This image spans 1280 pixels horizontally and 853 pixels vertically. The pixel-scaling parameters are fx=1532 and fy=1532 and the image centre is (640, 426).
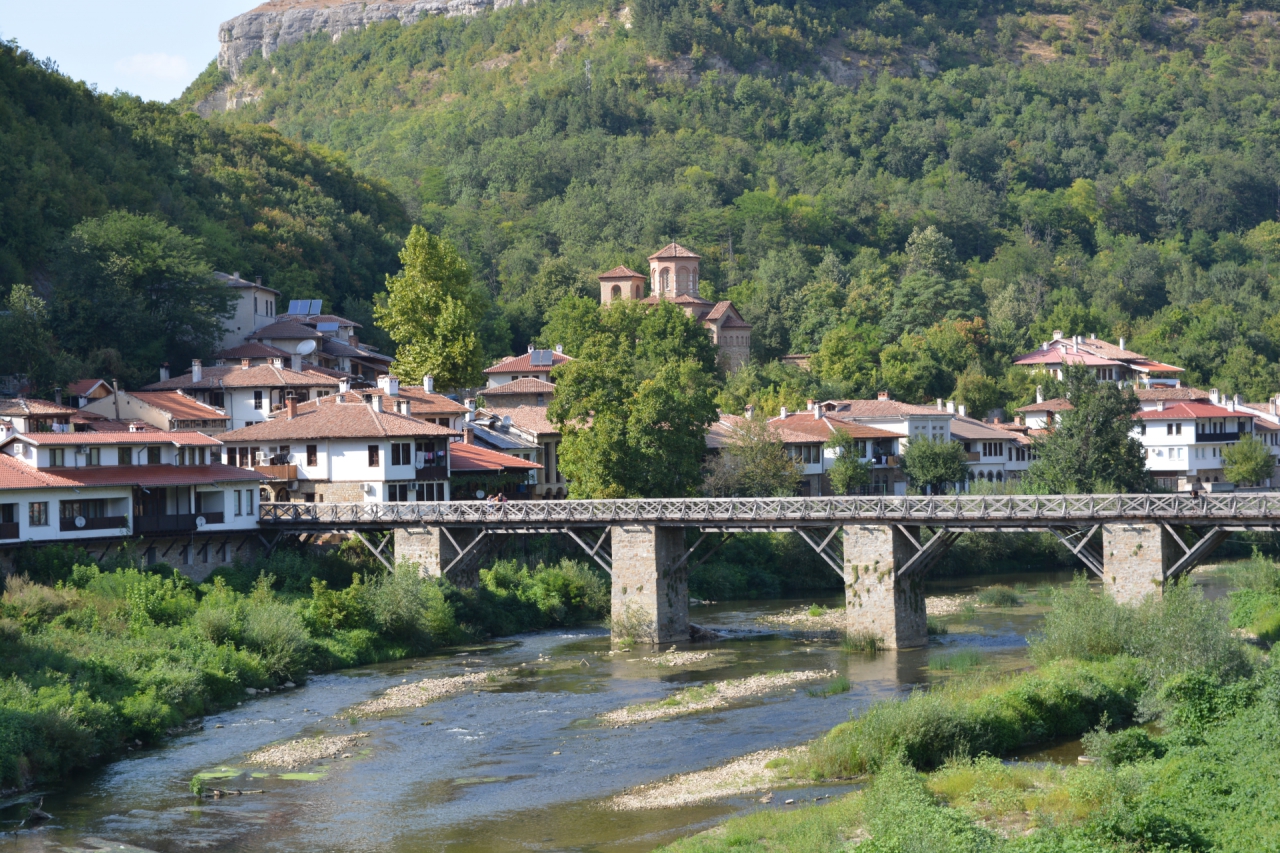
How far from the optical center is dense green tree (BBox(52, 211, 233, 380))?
79375mm

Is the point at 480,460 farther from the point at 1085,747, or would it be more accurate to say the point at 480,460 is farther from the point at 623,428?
the point at 1085,747

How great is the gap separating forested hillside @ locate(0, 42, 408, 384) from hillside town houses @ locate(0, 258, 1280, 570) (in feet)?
11.3

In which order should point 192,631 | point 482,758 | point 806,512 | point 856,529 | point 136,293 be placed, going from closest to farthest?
point 482,758, point 192,631, point 856,529, point 806,512, point 136,293

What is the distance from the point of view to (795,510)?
53594mm

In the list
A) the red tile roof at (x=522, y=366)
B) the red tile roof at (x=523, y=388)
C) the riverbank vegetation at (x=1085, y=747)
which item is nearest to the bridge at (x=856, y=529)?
the riverbank vegetation at (x=1085, y=747)

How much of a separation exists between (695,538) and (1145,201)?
479 ft

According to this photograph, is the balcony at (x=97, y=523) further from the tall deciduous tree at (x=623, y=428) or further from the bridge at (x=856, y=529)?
the tall deciduous tree at (x=623, y=428)

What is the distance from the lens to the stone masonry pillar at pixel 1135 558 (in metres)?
47.4

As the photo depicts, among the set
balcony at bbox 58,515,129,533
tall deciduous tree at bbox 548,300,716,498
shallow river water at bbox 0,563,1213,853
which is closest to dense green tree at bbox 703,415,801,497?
tall deciduous tree at bbox 548,300,716,498

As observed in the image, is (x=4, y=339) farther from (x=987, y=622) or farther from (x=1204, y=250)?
(x=1204, y=250)

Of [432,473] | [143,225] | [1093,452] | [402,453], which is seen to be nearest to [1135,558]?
[432,473]

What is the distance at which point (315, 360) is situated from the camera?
90000mm

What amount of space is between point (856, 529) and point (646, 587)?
7.82 metres

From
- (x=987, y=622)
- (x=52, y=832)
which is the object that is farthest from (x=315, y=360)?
(x=52, y=832)
